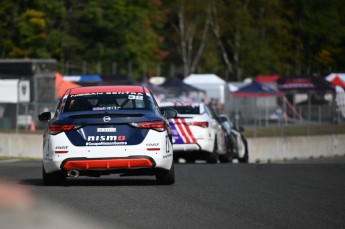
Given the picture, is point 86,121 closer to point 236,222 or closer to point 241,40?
point 236,222

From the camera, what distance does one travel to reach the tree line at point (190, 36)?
3152 inches

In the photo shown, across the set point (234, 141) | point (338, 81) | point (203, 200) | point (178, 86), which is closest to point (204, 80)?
point (178, 86)

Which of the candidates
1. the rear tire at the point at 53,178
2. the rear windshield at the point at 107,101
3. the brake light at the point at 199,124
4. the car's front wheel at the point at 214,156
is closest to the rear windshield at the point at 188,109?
the brake light at the point at 199,124

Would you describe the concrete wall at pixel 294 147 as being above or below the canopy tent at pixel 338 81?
below

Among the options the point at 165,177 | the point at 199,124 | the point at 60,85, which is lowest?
the point at 60,85

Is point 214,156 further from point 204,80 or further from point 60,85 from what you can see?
point 204,80

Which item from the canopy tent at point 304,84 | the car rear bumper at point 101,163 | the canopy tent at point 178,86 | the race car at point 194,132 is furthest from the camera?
the canopy tent at point 304,84

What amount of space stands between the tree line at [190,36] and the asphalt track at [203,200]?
57.4 m

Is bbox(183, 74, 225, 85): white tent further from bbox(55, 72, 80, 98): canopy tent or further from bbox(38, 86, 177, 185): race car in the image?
bbox(38, 86, 177, 185): race car

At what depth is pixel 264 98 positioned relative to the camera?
56000 millimetres

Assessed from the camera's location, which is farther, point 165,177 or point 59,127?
point 165,177

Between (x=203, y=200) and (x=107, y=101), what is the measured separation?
9.72ft

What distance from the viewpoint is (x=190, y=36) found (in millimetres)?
93250

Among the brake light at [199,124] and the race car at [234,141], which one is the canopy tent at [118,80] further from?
the brake light at [199,124]
